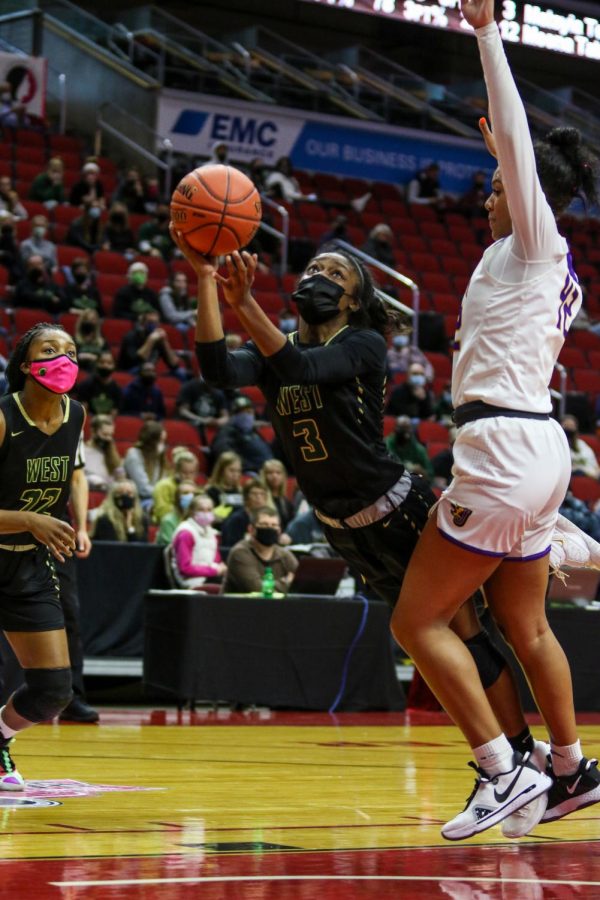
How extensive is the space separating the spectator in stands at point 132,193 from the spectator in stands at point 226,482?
6219 millimetres

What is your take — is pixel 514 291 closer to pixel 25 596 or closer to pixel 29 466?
pixel 29 466

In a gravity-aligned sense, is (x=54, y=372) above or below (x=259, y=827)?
above

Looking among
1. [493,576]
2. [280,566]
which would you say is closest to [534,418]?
[493,576]

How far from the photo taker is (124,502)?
10781 millimetres

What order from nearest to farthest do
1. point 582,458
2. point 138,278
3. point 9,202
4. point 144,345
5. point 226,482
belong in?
1. point 226,482
2. point 144,345
3. point 138,278
4. point 9,202
5. point 582,458

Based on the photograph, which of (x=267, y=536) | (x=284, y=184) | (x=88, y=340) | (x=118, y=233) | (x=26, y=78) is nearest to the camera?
(x=267, y=536)

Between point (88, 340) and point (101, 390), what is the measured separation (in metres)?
0.55

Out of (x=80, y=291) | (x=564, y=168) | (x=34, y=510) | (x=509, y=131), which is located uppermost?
(x=509, y=131)

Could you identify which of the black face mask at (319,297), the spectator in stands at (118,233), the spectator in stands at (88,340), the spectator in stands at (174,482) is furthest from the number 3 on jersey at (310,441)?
the spectator in stands at (118,233)

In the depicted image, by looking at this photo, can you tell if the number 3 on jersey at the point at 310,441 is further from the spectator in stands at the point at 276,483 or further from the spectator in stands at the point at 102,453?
the spectator in stands at the point at 102,453

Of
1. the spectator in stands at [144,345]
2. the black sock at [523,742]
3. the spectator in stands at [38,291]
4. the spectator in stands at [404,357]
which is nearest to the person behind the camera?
the black sock at [523,742]

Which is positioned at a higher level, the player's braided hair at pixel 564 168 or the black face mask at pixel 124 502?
the player's braided hair at pixel 564 168

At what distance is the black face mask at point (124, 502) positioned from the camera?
10758mm

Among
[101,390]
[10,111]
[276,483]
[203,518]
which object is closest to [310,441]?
[203,518]
